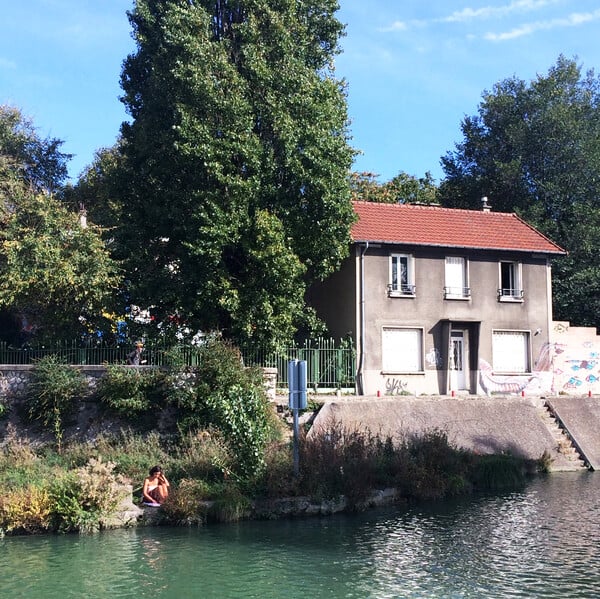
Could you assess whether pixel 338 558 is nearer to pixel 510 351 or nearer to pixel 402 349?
pixel 402 349

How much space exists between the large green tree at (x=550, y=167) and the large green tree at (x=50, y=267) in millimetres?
24984

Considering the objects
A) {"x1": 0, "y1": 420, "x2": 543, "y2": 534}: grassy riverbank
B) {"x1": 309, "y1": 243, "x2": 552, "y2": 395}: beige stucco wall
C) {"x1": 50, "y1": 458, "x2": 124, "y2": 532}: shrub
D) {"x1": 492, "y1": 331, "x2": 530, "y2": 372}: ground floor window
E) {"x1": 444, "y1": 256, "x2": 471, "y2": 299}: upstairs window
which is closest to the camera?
{"x1": 50, "y1": 458, "x2": 124, "y2": 532}: shrub

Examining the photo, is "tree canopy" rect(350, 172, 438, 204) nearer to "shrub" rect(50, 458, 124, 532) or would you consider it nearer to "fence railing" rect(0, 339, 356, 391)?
"fence railing" rect(0, 339, 356, 391)

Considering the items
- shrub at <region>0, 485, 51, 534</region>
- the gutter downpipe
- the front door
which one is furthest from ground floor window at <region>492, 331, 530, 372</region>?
shrub at <region>0, 485, 51, 534</region>

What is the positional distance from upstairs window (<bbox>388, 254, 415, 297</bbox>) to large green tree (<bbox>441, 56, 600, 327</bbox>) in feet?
39.8

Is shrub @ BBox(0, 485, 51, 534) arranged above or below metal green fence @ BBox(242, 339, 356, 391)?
below

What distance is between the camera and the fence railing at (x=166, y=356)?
24.2 metres

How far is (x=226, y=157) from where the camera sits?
80.6ft

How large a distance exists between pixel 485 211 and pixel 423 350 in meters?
8.76

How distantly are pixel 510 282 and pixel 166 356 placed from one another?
55.3 ft

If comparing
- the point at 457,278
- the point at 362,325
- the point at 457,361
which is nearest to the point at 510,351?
the point at 457,361

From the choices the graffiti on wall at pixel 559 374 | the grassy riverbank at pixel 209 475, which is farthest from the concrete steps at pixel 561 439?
the grassy riverbank at pixel 209 475

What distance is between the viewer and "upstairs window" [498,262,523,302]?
32562mm

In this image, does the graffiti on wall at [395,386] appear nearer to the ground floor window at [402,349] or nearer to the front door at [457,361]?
the ground floor window at [402,349]
